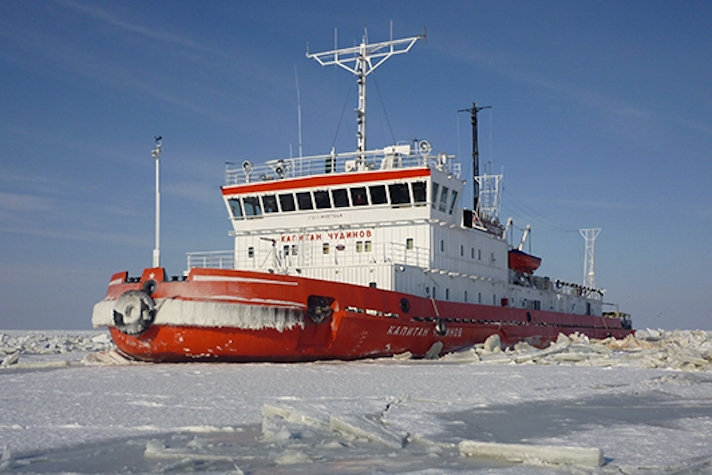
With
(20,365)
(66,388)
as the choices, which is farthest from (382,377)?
(20,365)

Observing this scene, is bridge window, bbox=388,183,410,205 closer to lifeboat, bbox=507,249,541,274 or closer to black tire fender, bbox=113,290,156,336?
black tire fender, bbox=113,290,156,336

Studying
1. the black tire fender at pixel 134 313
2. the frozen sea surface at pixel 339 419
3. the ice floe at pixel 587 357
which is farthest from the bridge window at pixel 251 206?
the ice floe at pixel 587 357

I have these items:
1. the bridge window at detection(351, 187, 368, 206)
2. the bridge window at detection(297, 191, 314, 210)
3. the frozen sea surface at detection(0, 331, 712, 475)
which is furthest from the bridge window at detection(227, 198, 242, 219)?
the frozen sea surface at detection(0, 331, 712, 475)

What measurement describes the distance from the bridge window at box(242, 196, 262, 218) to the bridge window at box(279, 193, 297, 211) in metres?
0.79

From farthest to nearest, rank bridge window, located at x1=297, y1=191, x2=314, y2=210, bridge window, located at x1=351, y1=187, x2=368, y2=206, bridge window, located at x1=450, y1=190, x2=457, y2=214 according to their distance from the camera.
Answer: bridge window, located at x1=450, y1=190, x2=457, y2=214, bridge window, located at x1=297, y1=191, x2=314, y2=210, bridge window, located at x1=351, y1=187, x2=368, y2=206

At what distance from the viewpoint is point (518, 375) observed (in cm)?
1381

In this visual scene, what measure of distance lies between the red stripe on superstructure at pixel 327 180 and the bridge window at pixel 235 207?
0.25 meters

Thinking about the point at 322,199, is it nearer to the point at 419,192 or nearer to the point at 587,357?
the point at 419,192

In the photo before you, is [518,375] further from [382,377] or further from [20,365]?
[20,365]

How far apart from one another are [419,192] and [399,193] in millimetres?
545

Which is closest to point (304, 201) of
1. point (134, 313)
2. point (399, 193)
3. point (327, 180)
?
point (327, 180)

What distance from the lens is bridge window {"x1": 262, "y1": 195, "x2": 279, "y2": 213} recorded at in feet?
65.1

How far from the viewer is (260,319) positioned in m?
14.3

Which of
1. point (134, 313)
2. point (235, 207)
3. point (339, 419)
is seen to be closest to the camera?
point (339, 419)
